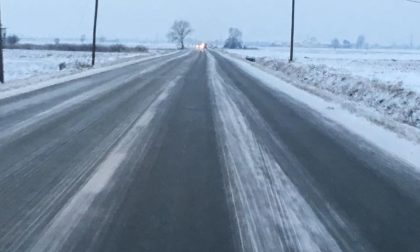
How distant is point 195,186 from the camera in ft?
22.9

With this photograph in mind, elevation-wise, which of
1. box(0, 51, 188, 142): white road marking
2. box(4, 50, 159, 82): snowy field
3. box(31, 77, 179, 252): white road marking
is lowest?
box(31, 77, 179, 252): white road marking

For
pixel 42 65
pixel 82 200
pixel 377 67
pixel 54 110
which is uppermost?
pixel 377 67

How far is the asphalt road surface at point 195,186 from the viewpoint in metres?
5.19

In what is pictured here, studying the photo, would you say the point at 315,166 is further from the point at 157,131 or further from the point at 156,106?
the point at 156,106

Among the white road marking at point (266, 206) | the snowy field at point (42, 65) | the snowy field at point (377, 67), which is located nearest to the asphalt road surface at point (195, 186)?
the white road marking at point (266, 206)

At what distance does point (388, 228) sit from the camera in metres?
5.69

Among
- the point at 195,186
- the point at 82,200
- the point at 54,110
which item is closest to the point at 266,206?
the point at 195,186

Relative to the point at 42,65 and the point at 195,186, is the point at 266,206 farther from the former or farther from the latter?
the point at 42,65

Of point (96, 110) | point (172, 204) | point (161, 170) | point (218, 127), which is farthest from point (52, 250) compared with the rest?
point (96, 110)

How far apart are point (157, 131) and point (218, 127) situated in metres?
1.47

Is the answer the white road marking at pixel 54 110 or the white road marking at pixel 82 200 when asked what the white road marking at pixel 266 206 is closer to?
the white road marking at pixel 82 200

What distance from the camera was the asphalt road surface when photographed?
519cm

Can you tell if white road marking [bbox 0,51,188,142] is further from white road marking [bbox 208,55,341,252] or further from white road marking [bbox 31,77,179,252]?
white road marking [bbox 208,55,341,252]

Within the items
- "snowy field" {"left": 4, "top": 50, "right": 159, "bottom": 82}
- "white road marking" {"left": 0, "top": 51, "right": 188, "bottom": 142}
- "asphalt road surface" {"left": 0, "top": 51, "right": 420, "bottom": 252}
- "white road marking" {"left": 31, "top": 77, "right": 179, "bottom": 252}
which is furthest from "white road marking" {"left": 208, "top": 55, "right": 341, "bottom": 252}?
"snowy field" {"left": 4, "top": 50, "right": 159, "bottom": 82}
